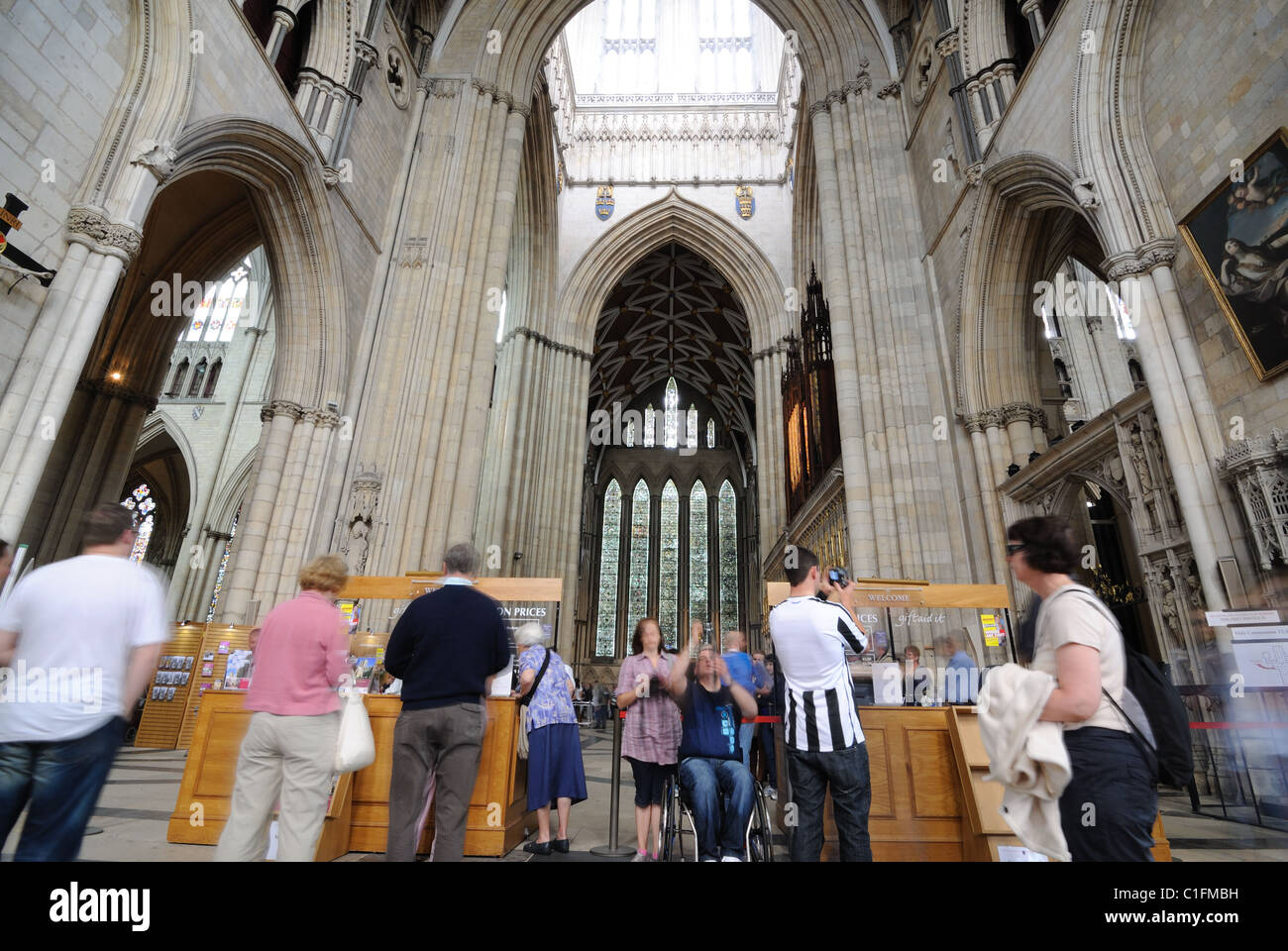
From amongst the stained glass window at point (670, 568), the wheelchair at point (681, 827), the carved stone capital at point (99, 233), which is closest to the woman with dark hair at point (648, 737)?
the wheelchair at point (681, 827)

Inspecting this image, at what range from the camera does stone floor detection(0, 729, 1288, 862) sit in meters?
3.30

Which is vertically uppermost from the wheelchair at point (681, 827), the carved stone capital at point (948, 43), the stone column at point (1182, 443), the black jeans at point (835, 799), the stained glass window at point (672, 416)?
the stained glass window at point (672, 416)

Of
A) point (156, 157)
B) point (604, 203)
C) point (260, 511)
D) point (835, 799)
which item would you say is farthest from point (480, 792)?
point (604, 203)

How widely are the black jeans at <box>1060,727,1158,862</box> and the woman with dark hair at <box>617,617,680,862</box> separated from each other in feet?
6.49

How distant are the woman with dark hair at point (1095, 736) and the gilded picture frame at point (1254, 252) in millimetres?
4782

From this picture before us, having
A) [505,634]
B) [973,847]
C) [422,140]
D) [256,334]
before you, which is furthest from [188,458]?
[973,847]

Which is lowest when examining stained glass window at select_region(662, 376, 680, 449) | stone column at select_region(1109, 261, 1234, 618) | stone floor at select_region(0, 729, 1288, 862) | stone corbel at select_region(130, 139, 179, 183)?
stone floor at select_region(0, 729, 1288, 862)

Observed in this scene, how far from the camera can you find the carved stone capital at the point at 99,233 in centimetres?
547

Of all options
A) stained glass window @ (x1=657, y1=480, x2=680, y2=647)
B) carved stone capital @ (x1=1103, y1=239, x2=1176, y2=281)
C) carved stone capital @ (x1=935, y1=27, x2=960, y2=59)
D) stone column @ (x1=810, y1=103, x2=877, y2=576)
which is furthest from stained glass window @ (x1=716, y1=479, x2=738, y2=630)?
carved stone capital @ (x1=1103, y1=239, x2=1176, y2=281)

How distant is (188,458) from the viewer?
17672mm

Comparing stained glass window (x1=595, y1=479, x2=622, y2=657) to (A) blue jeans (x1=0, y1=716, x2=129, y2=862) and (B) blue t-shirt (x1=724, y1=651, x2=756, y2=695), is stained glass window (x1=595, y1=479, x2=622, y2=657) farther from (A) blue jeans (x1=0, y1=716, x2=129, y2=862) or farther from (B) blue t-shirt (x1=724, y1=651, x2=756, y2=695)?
(A) blue jeans (x1=0, y1=716, x2=129, y2=862)

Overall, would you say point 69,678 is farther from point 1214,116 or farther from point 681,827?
point 1214,116

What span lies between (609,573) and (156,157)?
25571mm

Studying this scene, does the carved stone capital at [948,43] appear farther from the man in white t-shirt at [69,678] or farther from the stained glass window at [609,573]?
the stained glass window at [609,573]
